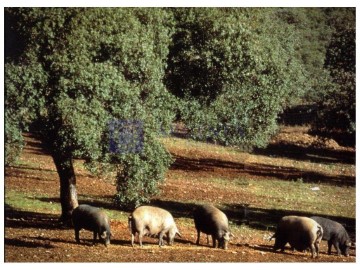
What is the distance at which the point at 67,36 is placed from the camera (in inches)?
443

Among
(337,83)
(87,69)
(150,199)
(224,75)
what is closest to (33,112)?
(87,69)

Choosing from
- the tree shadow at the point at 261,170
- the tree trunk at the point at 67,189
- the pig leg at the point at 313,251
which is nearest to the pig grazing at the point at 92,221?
the tree trunk at the point at 67,189

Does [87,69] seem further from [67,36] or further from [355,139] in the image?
[355,139]

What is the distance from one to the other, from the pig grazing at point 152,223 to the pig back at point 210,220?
1.79ft

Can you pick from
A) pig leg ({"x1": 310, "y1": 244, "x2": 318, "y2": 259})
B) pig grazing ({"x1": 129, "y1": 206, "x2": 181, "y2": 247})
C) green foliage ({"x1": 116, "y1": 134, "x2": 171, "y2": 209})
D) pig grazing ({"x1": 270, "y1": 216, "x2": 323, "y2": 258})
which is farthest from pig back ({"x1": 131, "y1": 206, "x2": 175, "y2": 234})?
pig leg ({"x1": 310, "y1": 244, "x2": 318, "y2": 259})

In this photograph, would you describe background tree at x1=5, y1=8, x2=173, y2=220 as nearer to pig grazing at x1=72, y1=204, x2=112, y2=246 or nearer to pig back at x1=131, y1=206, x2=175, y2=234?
pig back at x1=131, y1=206, x2=175, y2=234

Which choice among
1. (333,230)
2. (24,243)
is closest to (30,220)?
(24,243)

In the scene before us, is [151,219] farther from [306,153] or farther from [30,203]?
[306,153]

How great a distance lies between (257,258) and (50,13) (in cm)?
675

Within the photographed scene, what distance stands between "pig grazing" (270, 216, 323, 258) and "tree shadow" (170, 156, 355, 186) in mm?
1037

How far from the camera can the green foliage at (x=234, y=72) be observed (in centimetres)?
1228

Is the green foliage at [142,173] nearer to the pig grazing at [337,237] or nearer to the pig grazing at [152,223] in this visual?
the pig grazing at [152,223]

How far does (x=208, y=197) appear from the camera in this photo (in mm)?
12828

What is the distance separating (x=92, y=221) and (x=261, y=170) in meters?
4.06
